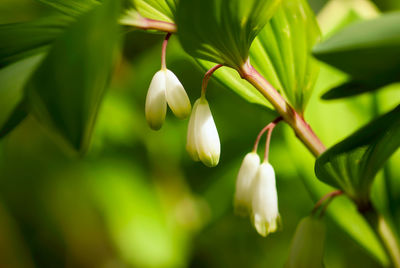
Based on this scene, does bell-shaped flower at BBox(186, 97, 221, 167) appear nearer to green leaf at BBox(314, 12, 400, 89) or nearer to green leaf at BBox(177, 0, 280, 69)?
green leaf at BBox(177, 0, 280, 69)

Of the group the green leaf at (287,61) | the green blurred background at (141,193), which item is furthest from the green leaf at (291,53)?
the green blurred background at (141,193)

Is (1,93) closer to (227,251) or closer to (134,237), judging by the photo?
(134,237)

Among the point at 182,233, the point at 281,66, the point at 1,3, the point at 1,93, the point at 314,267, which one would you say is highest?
the point at 1,3

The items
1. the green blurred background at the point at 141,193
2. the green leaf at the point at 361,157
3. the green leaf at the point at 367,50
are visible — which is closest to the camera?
the green leaf at the point at 367,50

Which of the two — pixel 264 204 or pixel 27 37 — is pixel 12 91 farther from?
pixel 264 204

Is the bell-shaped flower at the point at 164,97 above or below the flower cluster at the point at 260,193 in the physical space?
above

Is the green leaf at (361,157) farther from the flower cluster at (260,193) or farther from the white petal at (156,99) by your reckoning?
the white petal at (156,99)

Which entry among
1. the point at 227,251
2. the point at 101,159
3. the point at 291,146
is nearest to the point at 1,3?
the point at 101,159
